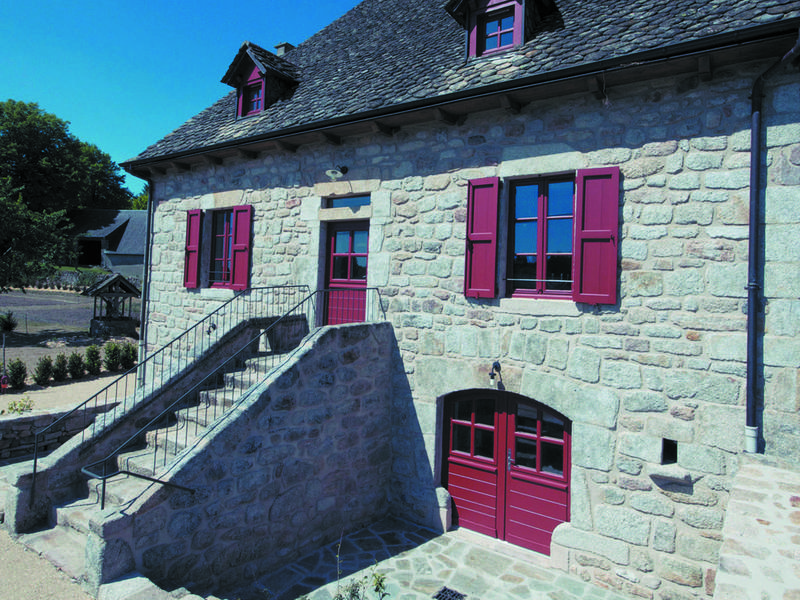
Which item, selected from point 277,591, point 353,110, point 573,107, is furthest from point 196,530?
point 573,107

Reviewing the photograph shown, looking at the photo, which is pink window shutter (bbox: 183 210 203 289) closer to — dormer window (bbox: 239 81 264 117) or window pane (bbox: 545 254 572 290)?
dormer window (bbox: 239 81 264 117)

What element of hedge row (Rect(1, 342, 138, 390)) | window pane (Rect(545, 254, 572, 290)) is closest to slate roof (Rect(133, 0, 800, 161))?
window pane (Rect(545, 254, 572, 290))

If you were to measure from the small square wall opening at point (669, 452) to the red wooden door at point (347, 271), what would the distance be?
430 centimetres

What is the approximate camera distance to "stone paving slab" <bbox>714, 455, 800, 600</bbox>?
2.53m

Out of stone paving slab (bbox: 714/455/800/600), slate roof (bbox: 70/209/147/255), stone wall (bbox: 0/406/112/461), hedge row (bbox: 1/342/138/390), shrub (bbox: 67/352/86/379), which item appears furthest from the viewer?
slate roof (bbox: 70/209/147/255)

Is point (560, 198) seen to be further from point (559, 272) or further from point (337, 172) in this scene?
point (337, 172)

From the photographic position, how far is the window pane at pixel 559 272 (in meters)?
5.78

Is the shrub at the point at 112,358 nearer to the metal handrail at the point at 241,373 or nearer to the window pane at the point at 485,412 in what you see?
the metal handrail at the point at 241,373

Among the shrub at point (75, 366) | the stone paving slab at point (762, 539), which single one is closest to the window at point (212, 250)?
the shrub at point (75, 366)

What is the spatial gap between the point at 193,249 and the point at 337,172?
12.4ft

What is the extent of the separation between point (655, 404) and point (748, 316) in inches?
47.7

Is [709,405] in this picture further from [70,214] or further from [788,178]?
[70,214]

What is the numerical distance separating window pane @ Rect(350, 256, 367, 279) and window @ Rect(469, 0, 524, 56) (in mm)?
3314

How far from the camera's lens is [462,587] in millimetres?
5211
